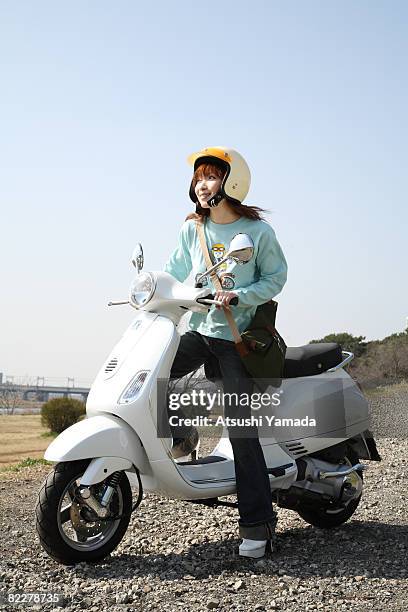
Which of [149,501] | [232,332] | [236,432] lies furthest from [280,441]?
[149,501]

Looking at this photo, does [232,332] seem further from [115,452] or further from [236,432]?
[115,452]

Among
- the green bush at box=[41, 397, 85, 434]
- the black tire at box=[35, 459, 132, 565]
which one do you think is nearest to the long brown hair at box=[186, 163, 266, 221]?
the black tire at box=[35, 459, 132, 565]

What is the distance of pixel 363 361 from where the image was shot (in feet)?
70.4

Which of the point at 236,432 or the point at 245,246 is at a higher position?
the point at 245,246

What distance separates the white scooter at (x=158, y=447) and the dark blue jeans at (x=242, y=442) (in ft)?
0.38

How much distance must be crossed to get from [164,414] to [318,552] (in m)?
1.16

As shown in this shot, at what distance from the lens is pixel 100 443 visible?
12.5 ft

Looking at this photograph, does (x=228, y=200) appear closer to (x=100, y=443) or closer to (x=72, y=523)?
(x=100, y=443)

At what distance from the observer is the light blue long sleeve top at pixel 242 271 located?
4289 mm

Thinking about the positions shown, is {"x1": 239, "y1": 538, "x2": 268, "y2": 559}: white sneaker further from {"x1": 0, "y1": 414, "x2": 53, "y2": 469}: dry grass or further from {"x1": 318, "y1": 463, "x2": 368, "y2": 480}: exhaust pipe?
{"x1": 0, "y1": 414, "x2": 53, "y2": 469}: dry grass

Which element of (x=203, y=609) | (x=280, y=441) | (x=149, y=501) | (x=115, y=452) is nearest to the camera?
(x=203, y=609)

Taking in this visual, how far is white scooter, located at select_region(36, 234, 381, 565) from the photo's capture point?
12.6ft

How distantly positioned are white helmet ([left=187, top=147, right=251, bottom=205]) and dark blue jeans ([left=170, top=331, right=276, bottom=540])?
788 mm

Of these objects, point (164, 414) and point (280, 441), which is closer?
point (164, 414)
